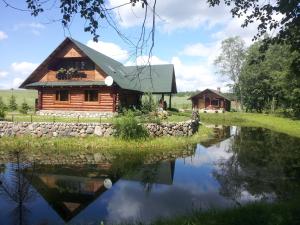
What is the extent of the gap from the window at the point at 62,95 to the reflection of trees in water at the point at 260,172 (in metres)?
17.9

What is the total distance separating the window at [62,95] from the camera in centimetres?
3431

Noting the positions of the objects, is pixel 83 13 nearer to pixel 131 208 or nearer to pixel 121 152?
pixel 131 208

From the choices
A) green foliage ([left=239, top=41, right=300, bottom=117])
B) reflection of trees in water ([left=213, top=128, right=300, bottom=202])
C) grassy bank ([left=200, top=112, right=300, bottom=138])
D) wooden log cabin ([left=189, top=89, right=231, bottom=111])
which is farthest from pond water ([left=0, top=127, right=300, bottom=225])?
wooden log cabin ([left=189, top=89, right=231, bottom=111])

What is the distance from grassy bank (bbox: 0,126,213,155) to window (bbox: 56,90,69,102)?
12.2m

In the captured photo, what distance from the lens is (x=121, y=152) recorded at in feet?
67.2

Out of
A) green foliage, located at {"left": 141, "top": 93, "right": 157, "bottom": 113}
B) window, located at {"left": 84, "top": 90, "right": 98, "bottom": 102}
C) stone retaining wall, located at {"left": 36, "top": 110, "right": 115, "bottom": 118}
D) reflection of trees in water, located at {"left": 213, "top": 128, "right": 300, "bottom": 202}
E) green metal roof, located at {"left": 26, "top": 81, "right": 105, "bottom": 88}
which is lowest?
reflection of trees in water, located at {"left": 213, "top": 128, "right": 300, "bottom": 202}

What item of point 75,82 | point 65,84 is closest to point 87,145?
point 75,82

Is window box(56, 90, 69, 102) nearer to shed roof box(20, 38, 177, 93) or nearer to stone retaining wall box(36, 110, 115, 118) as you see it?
stone retaining wall box(36, 110, 115, 118)

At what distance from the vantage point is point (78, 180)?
47.0 feet

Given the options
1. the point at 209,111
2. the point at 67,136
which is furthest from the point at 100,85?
the point at 209,111

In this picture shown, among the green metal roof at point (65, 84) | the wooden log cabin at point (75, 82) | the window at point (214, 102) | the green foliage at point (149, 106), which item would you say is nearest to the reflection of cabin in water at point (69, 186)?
the green foliage at point (149, 106)

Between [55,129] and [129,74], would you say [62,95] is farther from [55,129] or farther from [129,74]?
[55,129]

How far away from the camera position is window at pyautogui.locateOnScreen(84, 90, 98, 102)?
33.5 metres

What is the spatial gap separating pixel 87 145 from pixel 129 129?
2924mm
